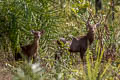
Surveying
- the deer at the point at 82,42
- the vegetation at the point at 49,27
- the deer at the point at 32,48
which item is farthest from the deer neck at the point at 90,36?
the deer at the point at 32,48

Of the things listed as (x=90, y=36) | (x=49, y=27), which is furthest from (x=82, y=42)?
(x=49, y=27)

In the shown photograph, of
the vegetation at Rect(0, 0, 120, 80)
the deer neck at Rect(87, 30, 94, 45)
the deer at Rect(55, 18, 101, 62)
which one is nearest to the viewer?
the vegetation at Rect(0, 0, 120, 80)

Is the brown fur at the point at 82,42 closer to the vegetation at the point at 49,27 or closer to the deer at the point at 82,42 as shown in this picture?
the deer at the point at 82,42

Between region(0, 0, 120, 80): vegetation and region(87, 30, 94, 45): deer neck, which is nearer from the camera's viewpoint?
region(0, 0, 120, 80): vegetation

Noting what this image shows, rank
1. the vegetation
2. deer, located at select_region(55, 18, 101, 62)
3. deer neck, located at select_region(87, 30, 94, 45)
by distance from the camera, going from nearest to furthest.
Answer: the vegetation
deer, located at select_region(55, 18, 101, 62)
deer neck, located at select_region(87, 30, 94, 45)

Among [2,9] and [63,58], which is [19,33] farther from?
[63,58]

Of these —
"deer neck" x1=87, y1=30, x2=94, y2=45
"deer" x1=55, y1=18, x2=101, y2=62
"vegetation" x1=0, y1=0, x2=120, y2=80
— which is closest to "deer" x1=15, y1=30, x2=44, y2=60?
"vegetation" x1=0, y1=0, x2=120, y2=80

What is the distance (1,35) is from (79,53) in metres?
2.25

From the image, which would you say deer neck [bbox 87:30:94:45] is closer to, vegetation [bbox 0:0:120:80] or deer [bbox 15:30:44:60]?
vegetation [bbox 0:0:120:80]

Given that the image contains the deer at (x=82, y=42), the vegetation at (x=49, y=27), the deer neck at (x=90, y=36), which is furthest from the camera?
the deer neck at (x=90, y=36)

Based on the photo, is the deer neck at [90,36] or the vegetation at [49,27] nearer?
the vegetation at [49,27]

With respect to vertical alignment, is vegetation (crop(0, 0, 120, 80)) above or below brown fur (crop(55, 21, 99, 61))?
above

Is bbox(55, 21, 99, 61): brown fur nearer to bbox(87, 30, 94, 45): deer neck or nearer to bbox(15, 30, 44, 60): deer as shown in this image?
bbox(87, 30, 94, 45): deer neck

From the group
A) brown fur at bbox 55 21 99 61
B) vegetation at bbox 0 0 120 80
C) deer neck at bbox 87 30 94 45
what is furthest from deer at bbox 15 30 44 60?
deer neck at bbox 87 30 94 45
